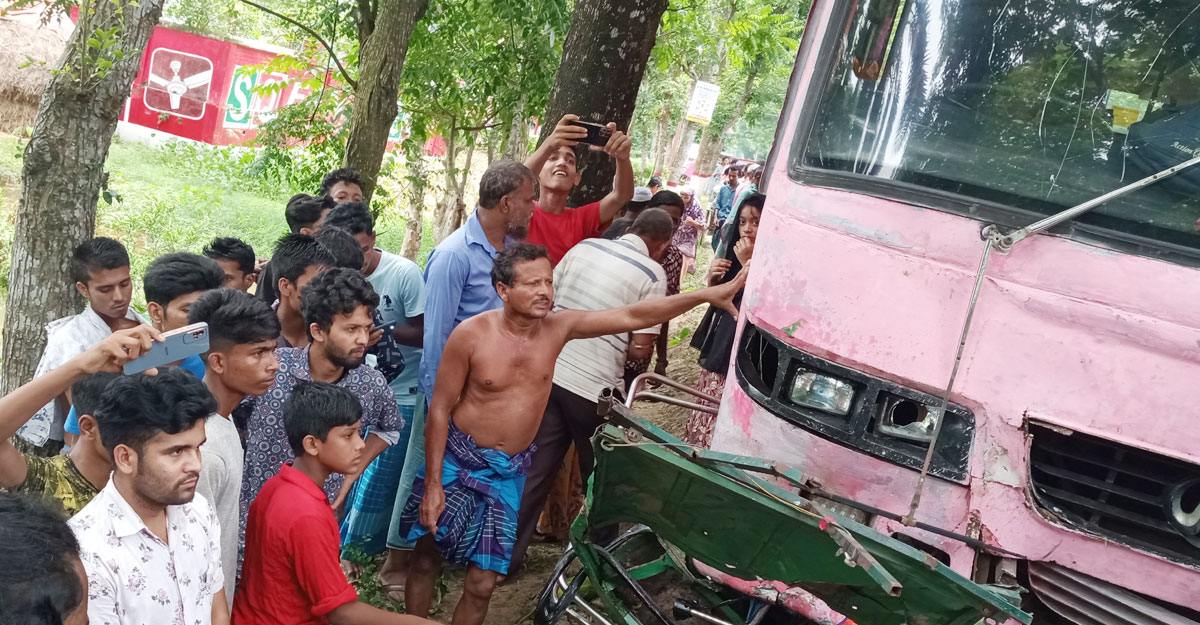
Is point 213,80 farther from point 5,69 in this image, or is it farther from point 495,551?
point 495,551

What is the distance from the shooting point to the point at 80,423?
7.81ft

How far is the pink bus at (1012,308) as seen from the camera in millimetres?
2775

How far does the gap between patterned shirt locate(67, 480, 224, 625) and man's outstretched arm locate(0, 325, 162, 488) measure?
0.21 meters

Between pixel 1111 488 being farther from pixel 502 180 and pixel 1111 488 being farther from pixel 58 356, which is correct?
pixel 58 356

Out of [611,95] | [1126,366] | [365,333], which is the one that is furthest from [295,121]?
[1126,366]

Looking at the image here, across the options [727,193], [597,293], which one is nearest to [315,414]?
[597,293]

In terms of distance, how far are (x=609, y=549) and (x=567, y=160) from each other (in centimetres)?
212

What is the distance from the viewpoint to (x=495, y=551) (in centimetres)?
358

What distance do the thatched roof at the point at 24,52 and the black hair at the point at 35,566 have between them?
54.0 ft

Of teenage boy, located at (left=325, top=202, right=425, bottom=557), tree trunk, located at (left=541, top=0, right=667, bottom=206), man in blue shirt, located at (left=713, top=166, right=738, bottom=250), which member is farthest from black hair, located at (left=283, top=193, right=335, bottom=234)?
man in blue shirt, located at (left=713, top=166, right=738, bottom=250)

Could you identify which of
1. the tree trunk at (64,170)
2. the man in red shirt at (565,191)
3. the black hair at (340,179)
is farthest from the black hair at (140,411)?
the black hair at (340,179)

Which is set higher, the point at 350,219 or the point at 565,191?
the point at 565,191

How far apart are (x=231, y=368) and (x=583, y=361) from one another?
1.83 meters

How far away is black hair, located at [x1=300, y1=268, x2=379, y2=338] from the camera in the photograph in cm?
320
